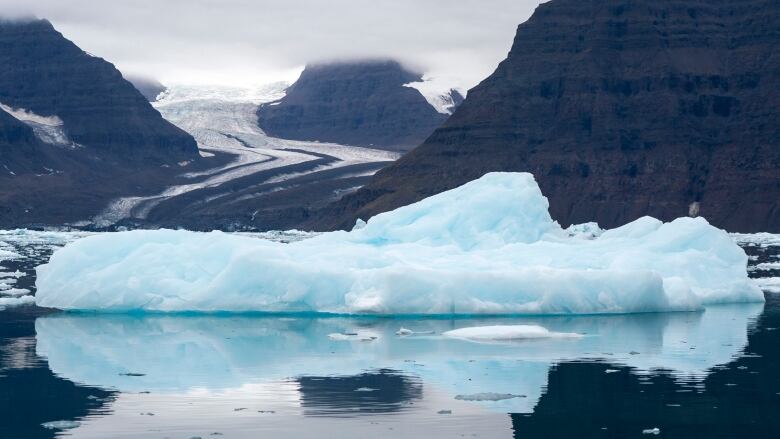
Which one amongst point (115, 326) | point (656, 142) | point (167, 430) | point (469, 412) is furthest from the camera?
point (656, 142)

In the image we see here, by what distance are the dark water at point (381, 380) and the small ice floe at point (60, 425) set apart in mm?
218

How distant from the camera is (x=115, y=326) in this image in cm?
3650

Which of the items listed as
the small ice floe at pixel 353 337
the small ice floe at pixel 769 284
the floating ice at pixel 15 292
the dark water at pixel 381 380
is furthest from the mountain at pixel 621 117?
the small ice floe at pixel 353 337

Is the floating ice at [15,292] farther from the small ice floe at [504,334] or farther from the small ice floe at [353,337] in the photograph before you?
→ the small ice floe at [504,334]

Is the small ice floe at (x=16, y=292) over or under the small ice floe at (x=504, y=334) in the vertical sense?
over

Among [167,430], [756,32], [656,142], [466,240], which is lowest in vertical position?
[167,430]

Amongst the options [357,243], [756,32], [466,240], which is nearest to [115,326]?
[357,243]

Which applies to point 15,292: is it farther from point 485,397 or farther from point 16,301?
point 485,397

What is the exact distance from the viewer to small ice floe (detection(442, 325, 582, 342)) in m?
32.4

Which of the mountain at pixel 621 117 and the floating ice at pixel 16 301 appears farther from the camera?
the mountain at pixel 621 117

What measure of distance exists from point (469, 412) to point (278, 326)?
14.7m

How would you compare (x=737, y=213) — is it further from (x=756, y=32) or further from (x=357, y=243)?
(x=357, y=243)

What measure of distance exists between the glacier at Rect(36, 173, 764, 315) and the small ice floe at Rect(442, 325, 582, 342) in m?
4.33

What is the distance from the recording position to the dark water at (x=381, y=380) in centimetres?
2152
